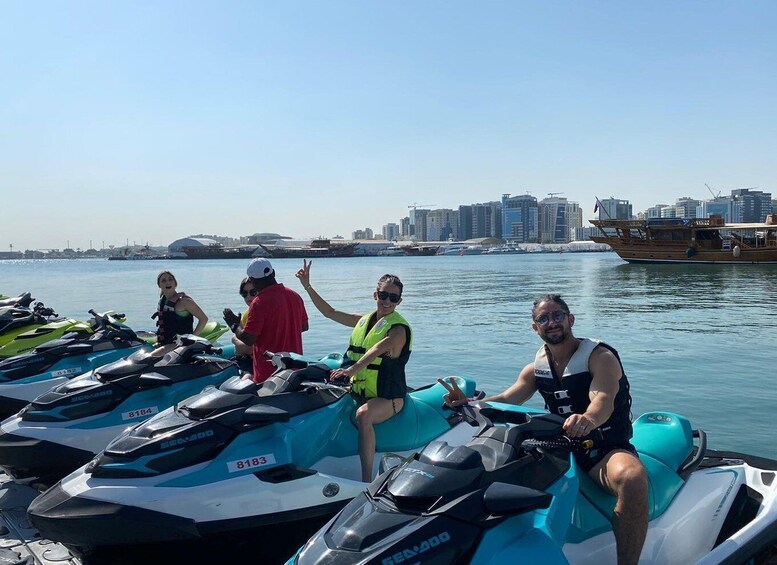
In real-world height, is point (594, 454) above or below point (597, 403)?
below

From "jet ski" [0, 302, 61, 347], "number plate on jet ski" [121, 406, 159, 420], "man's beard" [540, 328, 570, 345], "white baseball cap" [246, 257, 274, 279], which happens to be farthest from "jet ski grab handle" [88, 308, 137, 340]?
"man's beard" [540, 328, 570, 345]

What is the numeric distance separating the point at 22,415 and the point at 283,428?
2.75m

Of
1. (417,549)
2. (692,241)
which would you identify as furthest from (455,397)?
(692,241)

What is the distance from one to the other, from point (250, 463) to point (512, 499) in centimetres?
185

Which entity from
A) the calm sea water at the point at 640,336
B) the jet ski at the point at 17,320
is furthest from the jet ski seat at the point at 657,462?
the jet ski at the point at 17,320

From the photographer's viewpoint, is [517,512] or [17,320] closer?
[517,512]

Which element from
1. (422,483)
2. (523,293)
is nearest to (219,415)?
(422,483)

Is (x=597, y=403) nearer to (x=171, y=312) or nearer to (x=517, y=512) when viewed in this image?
(x=517, y=512)

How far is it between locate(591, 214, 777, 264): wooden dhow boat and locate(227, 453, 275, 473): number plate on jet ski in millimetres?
55260

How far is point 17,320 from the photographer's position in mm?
9781

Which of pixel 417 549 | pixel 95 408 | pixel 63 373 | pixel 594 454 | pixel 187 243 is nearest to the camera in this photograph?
pixel 417 549

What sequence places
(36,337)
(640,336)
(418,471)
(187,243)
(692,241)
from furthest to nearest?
1. (187,243)
2. (692,241)
3. (640,336)
4. (36,337)
5. (418,471)

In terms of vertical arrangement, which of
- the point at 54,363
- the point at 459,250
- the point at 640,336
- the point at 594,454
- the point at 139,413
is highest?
the point at 594,454

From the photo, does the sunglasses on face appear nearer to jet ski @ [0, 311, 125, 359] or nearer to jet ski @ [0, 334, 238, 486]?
jet ski @ [0, 334, 238, 486]
